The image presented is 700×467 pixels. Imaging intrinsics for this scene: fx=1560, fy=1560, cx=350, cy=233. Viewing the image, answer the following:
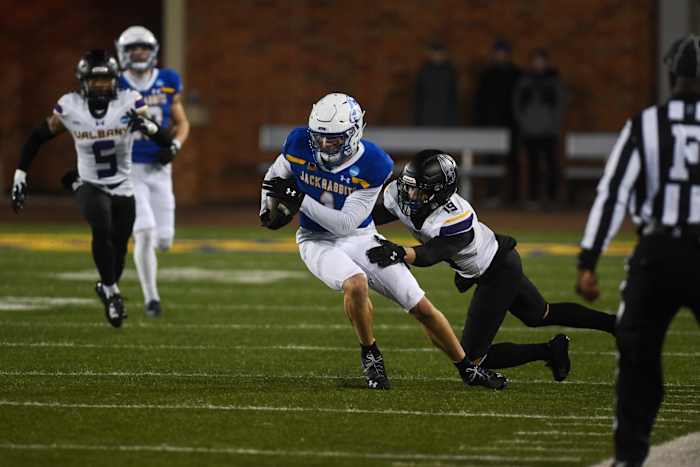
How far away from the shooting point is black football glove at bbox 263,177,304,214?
22.2ft

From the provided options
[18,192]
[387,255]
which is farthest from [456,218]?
[18,192]

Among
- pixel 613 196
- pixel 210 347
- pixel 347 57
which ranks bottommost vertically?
pixel 210 347

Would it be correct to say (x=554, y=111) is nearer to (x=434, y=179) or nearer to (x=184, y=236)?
(x=184, y=236)

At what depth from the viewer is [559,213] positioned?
1841 centimetres

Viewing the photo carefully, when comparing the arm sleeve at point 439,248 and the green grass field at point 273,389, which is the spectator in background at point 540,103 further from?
the arm sleeve at point 439,248

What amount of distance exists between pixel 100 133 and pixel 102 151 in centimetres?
11

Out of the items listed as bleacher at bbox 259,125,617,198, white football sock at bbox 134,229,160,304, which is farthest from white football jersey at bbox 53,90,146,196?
bleacher at bbox 259,125,617,198

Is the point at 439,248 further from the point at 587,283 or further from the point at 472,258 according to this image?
the point at 587,283

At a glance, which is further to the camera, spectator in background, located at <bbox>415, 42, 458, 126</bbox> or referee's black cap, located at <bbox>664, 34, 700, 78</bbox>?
spectator in background, located at <bbox>415, 42, 458, 126</bbox>

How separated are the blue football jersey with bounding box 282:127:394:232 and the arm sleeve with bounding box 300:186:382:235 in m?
0.03

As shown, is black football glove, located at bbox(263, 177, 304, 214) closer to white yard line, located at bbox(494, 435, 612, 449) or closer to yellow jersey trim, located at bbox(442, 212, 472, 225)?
yellow jersey trim, located at bbox(442, 212, 472, 225)

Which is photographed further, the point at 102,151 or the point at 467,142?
the point at 467,142

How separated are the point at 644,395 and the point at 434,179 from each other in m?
1.95

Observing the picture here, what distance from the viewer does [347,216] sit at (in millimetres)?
6805
